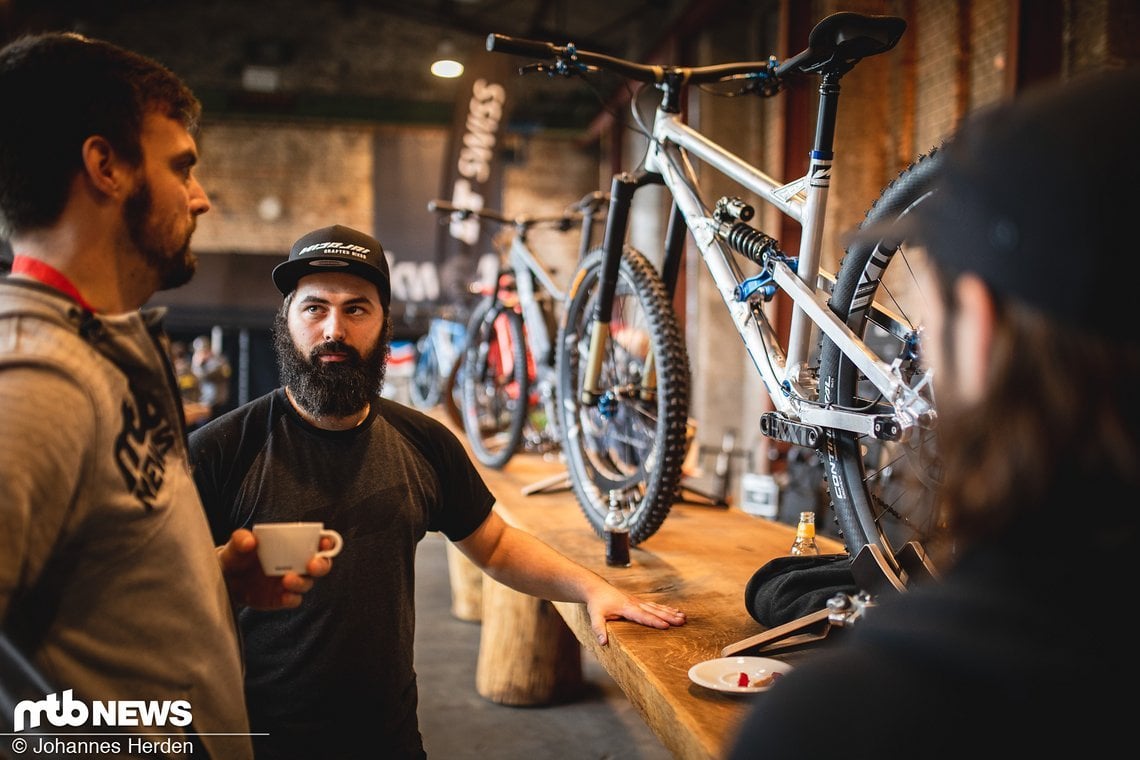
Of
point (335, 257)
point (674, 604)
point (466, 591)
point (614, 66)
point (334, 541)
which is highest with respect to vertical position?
point (614, 66)

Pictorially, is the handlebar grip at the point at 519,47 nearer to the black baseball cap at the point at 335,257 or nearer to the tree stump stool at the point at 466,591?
the black baseball cap at the point at 335,257

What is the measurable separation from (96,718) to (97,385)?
1.17 feet

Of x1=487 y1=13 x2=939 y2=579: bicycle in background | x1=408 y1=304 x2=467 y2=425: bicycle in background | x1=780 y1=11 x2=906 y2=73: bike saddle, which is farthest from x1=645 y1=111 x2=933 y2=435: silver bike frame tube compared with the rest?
x1=408 y1=304 x2=467 y2=425: bicycle in background

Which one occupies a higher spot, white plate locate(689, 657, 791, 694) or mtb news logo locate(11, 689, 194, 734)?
mtb news logo locate(11, 689, 194, 734)

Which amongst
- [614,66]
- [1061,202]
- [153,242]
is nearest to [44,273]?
[153,242]

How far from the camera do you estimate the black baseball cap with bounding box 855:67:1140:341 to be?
1.68 ft

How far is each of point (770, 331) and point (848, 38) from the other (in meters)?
0.60

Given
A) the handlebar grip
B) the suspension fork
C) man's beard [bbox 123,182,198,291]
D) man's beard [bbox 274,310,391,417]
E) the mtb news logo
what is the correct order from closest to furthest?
the mtb news logo, man's beard [bbox 123,182,198,291], man's beard [bbox 274,310,391,417], the handlebar grip, the suspension fork

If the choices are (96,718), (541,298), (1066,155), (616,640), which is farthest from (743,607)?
(541,298)

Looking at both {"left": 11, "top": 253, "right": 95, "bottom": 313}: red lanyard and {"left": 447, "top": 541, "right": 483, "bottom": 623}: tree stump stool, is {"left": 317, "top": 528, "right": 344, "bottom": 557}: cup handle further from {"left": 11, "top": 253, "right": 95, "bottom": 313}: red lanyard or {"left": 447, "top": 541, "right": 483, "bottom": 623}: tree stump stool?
{"left": 447, "top": 541, "right": 483, "bottom": 623}: tree stump stool

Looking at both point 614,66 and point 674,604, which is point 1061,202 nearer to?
point 674,604

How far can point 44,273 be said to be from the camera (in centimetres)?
92

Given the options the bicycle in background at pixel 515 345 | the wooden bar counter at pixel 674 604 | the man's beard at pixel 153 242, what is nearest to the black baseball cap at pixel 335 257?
the man's beard at pixel 153 242

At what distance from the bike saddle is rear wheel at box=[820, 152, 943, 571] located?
0.31 meters
